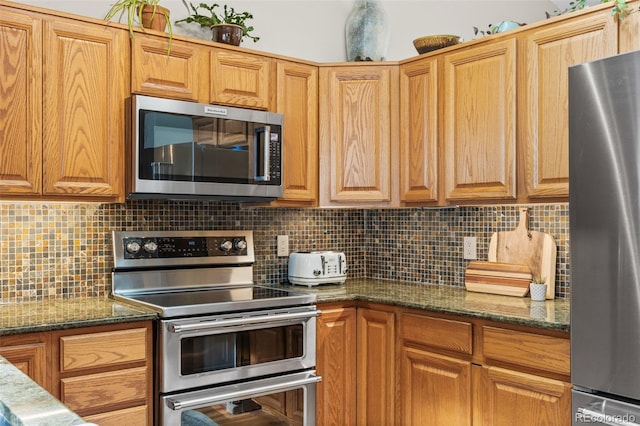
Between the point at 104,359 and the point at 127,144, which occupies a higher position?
the point at 127,144

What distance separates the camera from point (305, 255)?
10.8ft

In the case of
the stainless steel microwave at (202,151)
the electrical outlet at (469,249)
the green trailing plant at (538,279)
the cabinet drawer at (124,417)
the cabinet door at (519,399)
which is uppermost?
the stainless steel microwave at (202,151)

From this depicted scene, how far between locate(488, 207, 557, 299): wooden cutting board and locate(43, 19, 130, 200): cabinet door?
5.86 ft

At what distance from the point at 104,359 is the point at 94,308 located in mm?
291

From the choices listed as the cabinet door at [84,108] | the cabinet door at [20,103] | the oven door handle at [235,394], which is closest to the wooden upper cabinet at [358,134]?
the oven door handle at [235,394]

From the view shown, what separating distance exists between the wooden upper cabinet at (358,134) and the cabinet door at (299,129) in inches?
1.9

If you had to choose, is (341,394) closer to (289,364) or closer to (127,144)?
(289,364)

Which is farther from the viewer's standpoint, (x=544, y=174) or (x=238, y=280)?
(x=238, y=280)

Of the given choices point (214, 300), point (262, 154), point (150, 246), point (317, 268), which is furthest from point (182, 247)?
point (317, 268)

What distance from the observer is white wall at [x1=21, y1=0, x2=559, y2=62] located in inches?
133

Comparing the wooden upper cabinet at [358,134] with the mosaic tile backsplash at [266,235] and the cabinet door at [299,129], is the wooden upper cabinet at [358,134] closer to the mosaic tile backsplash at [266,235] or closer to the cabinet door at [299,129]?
the cabinet door at [299,129]

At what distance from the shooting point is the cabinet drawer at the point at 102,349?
222 centimetres

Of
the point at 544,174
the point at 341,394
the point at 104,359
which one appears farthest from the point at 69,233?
the point at 544,174

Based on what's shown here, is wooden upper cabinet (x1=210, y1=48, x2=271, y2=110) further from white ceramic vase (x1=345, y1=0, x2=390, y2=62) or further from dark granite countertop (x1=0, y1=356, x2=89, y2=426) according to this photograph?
dark granite countertop (x1=0, y1=356, x2=89, y2=426)
